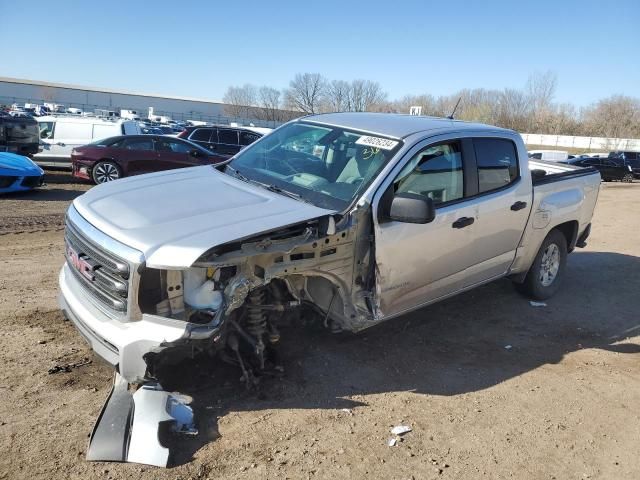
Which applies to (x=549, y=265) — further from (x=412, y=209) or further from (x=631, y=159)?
(x=631, y=159)

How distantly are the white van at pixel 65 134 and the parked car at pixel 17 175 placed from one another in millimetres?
3742

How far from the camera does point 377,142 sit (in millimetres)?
4215

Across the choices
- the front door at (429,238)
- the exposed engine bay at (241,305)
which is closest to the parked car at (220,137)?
the front door at (429,238)

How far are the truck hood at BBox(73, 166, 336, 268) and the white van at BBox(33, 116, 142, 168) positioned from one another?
12391 mm

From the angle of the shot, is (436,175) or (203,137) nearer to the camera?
(436,175)

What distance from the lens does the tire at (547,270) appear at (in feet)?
19.4

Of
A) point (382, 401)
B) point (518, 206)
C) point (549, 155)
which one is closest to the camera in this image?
point (382, 401)

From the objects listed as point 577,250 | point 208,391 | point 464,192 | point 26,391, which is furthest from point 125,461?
point 577,250

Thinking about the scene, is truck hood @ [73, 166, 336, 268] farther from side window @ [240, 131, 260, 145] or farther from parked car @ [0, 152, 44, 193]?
side window @ [240, 131, 260, 145]

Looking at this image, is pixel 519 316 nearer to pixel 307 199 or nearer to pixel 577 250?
pixel 307 199

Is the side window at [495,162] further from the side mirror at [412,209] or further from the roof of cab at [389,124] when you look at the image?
the side mirror at [412,209]

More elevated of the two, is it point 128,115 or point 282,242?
point 128,115

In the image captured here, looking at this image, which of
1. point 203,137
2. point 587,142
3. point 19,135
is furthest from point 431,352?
point 587,142

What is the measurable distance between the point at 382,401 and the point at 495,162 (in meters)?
2.57
